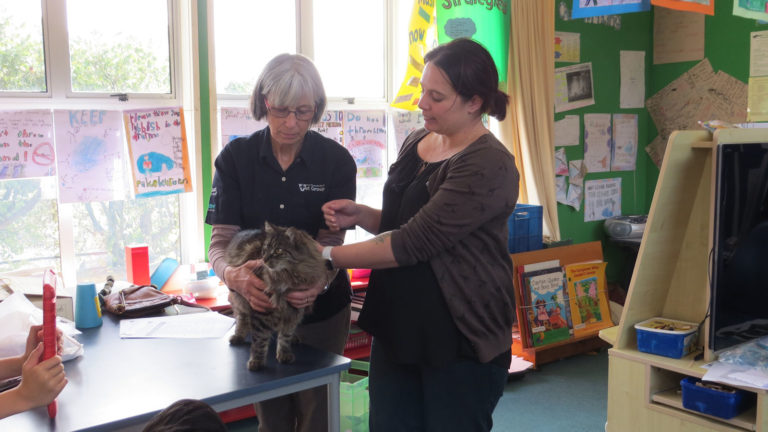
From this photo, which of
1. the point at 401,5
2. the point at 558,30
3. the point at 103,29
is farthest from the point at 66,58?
the point at 558,30

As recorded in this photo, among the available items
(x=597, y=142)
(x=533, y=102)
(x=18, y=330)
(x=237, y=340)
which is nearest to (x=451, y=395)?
(x=237, y=340)

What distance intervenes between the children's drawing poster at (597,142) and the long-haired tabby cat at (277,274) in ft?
11.5

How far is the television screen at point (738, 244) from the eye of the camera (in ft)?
6.22

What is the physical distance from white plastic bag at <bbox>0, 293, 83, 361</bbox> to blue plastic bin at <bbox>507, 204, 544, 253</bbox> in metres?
2.61

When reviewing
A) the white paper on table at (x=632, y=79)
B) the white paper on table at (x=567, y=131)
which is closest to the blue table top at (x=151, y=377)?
the white paper on table at (x=567, y=131)

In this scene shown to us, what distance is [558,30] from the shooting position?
446 cm

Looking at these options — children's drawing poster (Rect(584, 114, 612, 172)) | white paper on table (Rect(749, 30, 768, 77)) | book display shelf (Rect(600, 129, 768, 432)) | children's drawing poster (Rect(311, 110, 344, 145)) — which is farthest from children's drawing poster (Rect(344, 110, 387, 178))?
white paper on table (Rect(749, 30, 768, 77))

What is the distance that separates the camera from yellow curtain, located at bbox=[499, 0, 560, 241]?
4012 millimetres

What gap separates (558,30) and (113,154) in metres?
3.02

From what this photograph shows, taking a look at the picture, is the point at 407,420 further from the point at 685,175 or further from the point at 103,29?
the point at 103,29

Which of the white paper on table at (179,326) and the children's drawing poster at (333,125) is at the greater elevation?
the children's drawing poster at (333,125)

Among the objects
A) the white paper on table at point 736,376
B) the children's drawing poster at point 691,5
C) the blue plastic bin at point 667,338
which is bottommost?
the white paper on table at point 736,376

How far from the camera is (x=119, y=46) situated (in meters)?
3.12

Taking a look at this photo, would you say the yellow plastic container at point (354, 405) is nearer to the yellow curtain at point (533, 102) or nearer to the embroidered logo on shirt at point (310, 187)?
the embroidered logo on shirt at point (310, 187)
